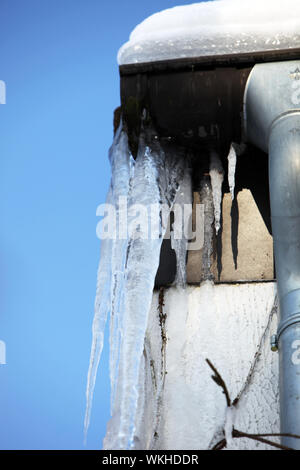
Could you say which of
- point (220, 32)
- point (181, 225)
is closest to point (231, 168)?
point (181, 225)

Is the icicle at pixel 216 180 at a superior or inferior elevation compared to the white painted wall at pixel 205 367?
superior

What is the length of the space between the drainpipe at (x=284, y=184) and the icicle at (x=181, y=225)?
0.46m

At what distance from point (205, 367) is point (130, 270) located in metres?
0.64

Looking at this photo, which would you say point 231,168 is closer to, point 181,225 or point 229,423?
point 181,225

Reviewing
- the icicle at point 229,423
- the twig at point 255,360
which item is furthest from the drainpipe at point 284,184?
the twig at point 255,360

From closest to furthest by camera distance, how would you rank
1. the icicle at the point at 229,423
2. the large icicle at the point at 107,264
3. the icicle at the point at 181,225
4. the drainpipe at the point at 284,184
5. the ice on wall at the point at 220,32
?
the drainpipe at the point at 284,184 < the icicle at the point at 229,423 < the large icicle at the point at 107,264 < the ice on wall at the point at 220,32 < the icicle at the point at 181,225

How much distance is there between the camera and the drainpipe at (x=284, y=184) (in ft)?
9.82

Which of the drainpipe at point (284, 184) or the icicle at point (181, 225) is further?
the icicle at point (181, 225)

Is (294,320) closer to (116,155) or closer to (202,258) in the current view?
(202,258)

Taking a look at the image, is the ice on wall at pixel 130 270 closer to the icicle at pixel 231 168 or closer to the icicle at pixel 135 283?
the icicle at pixel 135 283

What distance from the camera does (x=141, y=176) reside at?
12.7 feet
